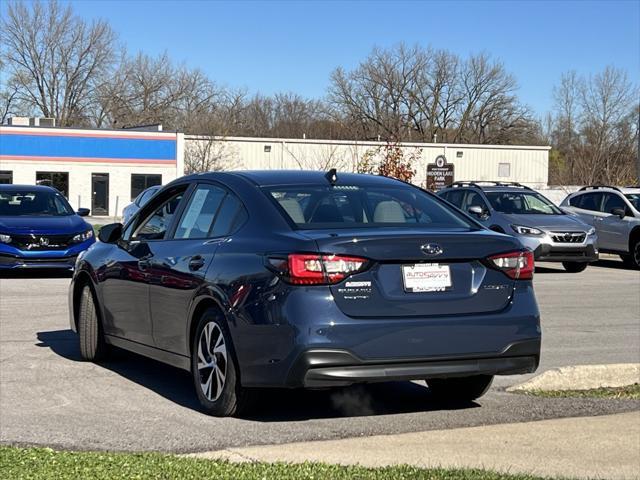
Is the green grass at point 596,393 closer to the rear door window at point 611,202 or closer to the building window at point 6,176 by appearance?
the rear door window at point 611,202

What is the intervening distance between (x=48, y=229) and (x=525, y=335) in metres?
12.1

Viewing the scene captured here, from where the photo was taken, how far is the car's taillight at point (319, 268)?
6113 millimetres

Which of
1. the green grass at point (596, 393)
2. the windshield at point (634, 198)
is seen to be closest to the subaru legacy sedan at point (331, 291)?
the green grass at point (596, 393)

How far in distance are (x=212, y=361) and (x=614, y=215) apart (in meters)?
18.1

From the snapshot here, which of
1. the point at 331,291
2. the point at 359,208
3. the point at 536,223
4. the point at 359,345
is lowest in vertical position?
the point at 359,345

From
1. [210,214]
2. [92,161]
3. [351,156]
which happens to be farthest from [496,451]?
[351,156]

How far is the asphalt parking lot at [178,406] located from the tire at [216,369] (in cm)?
11

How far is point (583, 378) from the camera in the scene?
8.16 m

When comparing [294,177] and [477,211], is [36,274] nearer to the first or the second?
[477,211]

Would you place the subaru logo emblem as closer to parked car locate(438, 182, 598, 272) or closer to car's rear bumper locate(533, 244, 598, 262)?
parked car locate(438, 182, 598, 272)

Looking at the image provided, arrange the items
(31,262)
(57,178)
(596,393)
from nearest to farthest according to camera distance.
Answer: (596,393) < (31,262) < (57,178)

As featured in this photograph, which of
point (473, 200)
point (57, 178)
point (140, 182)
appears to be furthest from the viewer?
point (140, 182)

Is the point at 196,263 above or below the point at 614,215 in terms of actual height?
above

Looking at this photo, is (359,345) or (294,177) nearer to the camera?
(359,345)
